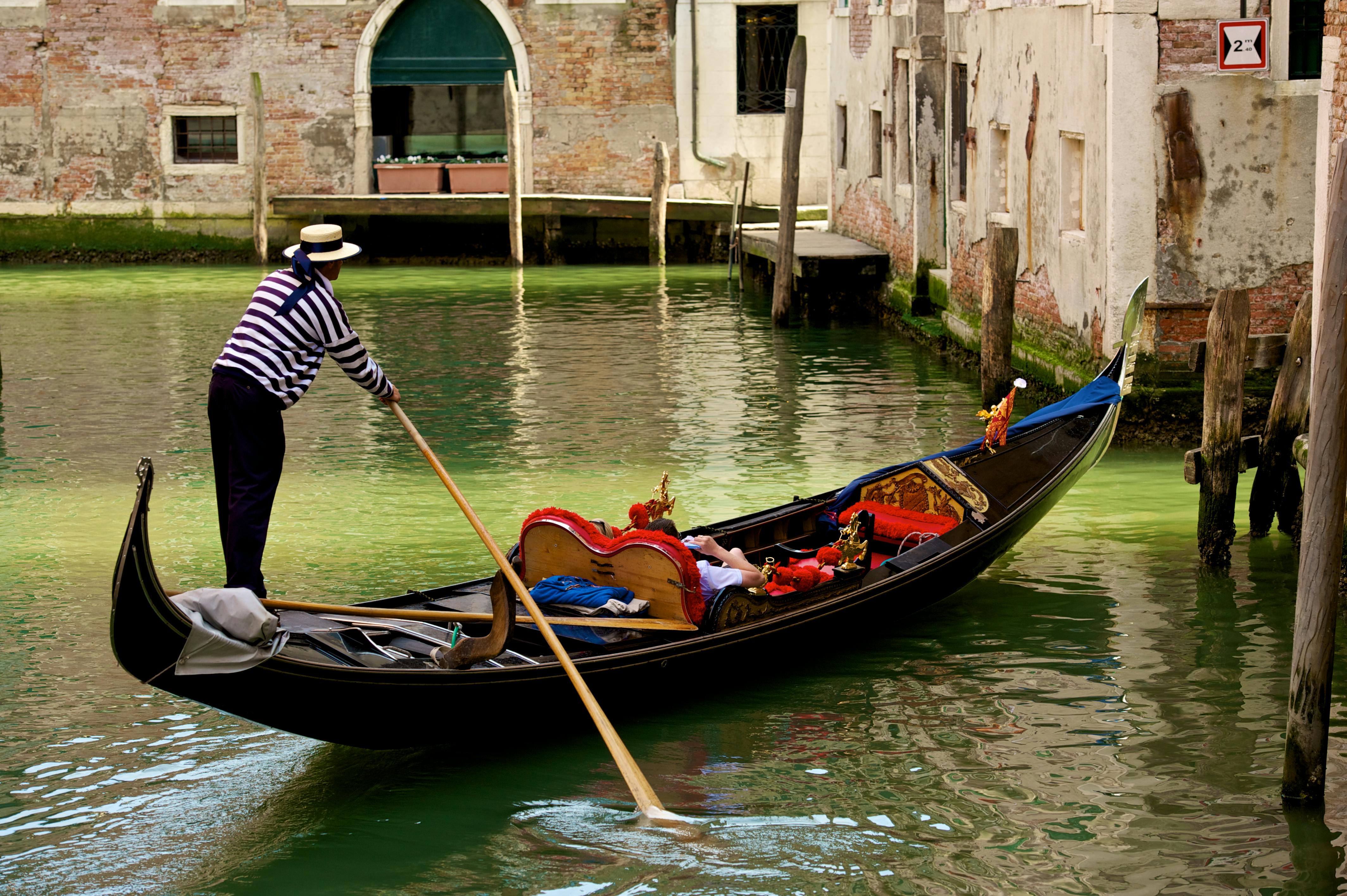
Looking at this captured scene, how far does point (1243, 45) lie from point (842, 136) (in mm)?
7976

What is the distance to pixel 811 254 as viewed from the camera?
12680 mm

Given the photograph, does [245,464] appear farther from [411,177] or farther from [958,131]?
[411,177]

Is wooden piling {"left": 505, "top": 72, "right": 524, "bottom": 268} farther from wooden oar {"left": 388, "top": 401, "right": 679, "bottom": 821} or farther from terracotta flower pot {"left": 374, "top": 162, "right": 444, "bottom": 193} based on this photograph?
wooden oar {"left": 388, "top": 401, "right": 679, "bottom": 821}

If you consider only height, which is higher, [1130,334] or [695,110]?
[695,110]

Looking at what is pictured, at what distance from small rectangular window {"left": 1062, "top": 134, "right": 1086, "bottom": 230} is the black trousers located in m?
4.69

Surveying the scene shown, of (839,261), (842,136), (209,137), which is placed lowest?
(839,261)

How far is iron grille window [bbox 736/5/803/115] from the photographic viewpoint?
17.7m

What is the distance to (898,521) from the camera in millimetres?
5504

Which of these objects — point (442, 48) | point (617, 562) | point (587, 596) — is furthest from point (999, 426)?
point (442, 48)

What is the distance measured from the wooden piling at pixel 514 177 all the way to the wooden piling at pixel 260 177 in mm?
2594

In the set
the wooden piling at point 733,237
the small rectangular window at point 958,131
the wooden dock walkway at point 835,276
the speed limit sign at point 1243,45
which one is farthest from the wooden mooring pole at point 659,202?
the speed limit sign at point 1243,45

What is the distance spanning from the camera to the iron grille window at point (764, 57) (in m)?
17.7

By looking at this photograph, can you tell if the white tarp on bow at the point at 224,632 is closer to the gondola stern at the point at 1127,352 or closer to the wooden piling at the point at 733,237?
the gondola stern at the point at 1127,352

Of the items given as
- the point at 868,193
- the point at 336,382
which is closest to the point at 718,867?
the point at 336,382
